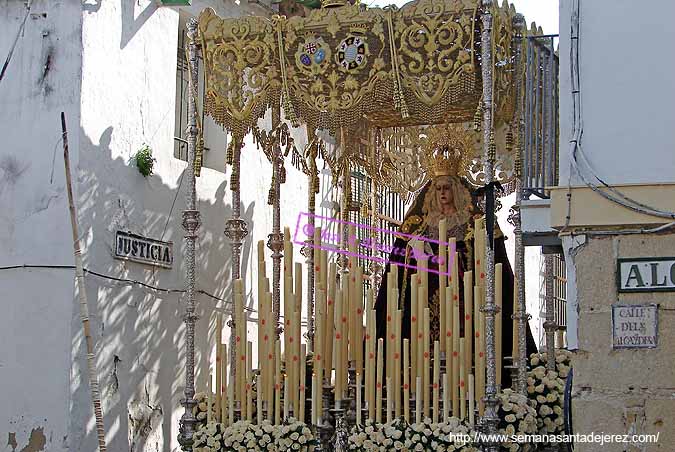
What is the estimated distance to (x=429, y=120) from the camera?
960cm

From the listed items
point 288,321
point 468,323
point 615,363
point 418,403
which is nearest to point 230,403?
point 288,321

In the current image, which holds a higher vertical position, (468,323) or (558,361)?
(468,323)

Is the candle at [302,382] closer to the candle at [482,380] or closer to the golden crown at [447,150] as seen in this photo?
the candle at [482,380]

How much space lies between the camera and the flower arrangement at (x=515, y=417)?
314 inches

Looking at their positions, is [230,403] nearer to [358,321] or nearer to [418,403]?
[358,321]

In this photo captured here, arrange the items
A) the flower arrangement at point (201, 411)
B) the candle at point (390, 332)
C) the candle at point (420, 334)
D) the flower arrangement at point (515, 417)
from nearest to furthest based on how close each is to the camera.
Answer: the flower arrangement at point (515, 417) < the candle at point (420, 334) < the candle at point (390, 332) < the flower arrangement at point (201, 411)

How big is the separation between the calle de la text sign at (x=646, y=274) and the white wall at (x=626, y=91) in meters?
0.42

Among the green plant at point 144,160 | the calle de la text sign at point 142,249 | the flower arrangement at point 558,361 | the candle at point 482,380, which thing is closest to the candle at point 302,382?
the candle at point 482,380

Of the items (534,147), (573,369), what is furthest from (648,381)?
(534,147)

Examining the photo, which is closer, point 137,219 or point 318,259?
point 318,259

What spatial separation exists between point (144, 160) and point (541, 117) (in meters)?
3.17

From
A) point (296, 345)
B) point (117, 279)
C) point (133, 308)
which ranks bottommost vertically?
point (296, 345)

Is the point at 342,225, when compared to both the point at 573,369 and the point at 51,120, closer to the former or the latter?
the point at 51,120

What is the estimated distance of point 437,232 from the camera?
9828 mm
